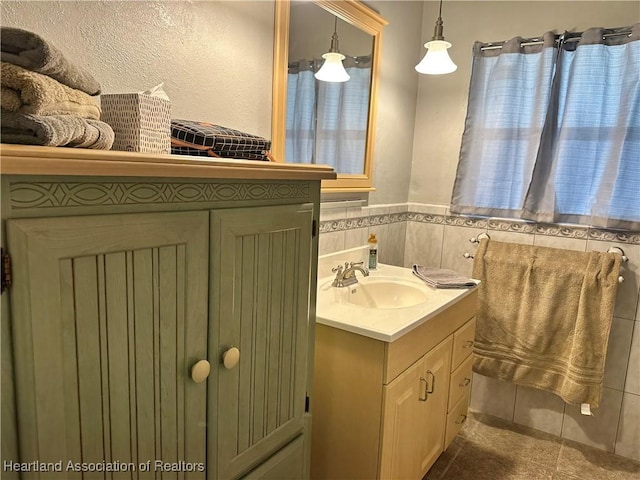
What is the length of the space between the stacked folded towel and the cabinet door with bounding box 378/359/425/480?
1074 mm

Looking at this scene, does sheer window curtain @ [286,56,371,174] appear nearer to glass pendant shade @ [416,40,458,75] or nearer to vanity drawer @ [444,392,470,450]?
glass pendant shade @ [416,40,458,75]

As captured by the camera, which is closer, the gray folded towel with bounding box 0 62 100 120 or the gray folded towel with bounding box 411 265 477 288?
the gray folded towel with bounding box 0 62 100 120

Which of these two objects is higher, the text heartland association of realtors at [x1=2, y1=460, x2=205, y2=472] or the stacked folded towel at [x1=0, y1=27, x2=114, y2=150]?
the stacked folded towel at [x1=0, y1=27, x2=114, y2=150]

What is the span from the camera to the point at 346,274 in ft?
6.08

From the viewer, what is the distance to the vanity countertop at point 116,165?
59cm

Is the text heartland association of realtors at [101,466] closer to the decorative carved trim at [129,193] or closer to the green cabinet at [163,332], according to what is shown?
the green cabinet at [163,332]

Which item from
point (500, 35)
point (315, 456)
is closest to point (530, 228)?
point (500, 35)

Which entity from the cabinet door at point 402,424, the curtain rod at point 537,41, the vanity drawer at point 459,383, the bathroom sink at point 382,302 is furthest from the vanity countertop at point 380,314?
the curtain rod at point 537,41

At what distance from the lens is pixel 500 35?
7.60 ft

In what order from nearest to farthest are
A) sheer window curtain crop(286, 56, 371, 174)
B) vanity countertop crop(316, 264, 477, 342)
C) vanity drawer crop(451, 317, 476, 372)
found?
vanity countertop crop(316, 264, 477, 342)
sheer window curtain crop(286, 56, 371, 174)
vanity drawer crop(451, 317, 476, 372)

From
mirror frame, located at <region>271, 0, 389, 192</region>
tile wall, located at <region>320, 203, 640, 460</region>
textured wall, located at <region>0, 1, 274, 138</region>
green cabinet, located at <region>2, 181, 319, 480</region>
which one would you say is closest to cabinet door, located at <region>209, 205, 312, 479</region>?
green cabinet, located at <region>2, 181, 319, 480</region>

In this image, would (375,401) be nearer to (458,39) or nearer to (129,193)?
(129,193)

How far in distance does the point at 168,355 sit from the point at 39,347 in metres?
0.23

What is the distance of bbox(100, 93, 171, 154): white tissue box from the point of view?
0.88 meters
